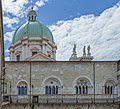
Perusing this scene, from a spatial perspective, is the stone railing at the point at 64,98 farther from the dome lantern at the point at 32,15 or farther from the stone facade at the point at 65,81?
the dome lantern at the point at 32,15

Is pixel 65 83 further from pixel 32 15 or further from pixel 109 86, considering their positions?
pixel 32 15

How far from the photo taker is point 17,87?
45.8 metres

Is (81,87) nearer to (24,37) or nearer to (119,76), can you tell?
(119,76)

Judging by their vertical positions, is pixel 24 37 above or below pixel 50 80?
above

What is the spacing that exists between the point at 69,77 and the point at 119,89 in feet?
20.8

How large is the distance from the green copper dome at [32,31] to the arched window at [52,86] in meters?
15.1

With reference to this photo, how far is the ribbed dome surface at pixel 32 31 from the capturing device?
60469mm

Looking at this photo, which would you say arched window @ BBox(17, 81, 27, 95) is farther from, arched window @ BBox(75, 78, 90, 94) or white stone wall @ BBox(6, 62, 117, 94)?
arched window @ BBox(75, 78, 90, 94)

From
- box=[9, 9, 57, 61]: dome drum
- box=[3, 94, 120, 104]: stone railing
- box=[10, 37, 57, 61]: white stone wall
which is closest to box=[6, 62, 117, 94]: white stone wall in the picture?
box=[3, 94, 120, 104]: stone railing

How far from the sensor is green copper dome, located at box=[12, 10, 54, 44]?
60469 mm

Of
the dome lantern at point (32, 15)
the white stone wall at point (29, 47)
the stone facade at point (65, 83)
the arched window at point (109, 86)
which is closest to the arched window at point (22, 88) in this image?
the stone facade at point (65, 83)

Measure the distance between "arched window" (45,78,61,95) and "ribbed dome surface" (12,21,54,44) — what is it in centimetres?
1511

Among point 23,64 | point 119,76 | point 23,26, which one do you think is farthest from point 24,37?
point 119,76

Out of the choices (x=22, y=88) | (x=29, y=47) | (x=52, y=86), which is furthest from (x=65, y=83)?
(x=29, y=47)
